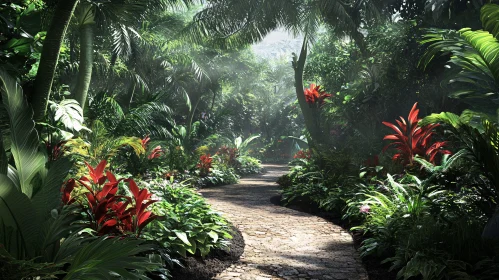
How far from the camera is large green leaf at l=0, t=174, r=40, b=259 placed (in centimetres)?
314

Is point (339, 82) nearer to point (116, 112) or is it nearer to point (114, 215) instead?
point (116, 112)

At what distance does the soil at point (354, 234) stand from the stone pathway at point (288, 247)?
0.10m

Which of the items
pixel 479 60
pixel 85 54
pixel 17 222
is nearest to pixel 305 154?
pixel 85 54

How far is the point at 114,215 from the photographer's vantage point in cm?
394

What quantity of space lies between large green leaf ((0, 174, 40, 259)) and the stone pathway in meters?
1.76

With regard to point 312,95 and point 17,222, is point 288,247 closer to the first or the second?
point 17,222

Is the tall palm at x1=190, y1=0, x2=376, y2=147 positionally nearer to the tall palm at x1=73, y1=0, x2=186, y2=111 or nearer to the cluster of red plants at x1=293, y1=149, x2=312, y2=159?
the cluster of red plants at x1=293, y1=149, x2=312, y2=159

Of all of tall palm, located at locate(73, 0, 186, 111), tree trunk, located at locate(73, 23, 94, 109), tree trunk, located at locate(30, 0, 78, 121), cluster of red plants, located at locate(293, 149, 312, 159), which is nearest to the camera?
tree trunk, located at locate(30, 0, 78, 121)

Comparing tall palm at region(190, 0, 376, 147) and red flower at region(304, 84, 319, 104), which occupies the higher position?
tall palm at region(190, 0, 376, 147)

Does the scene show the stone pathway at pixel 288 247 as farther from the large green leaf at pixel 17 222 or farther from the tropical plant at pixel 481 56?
the tropical plant at pixel 481 56

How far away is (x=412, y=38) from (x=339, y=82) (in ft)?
18.5

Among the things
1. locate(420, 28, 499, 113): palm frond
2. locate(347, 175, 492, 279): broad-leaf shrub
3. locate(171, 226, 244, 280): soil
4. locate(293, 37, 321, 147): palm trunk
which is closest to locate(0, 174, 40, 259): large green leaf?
locate(171, 226, 244, 280): soil

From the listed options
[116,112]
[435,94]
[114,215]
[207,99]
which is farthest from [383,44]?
[207,99]

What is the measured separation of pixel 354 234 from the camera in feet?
20.1
